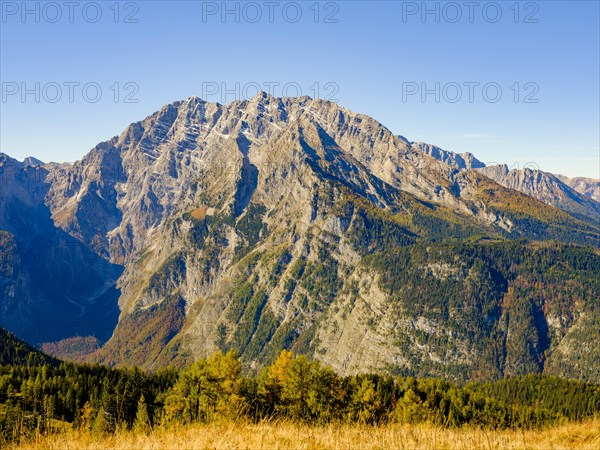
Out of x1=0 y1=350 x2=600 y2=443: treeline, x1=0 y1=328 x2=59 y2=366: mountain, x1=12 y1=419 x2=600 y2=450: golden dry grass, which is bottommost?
x1=0 y1=328 x2=59 y2=366: mountain

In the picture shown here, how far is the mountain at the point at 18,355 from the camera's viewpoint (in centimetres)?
15825

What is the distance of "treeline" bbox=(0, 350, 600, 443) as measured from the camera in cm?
3659

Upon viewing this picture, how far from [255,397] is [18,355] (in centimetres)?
Result: 15156

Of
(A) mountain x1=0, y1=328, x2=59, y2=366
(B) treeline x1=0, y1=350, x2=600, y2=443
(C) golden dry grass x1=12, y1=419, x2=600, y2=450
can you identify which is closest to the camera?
(C) golden dry grass x1=12, y1=419, x2=600, y2=450

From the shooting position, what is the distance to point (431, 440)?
1423 centimetres

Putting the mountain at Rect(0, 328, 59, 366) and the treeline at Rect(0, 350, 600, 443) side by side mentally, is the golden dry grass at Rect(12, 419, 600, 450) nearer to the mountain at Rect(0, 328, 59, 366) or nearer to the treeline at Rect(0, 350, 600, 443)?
the treeline at Rect(0, 350, 600, 443)

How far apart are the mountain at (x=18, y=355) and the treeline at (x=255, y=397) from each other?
5245 cm

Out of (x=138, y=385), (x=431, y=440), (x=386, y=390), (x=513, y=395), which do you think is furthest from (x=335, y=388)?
(x=513, y=395)

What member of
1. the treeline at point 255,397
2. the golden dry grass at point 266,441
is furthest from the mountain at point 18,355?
the golden dry grass at point 266,441

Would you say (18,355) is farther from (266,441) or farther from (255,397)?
(266,441)

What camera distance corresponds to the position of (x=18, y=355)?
6580 inches

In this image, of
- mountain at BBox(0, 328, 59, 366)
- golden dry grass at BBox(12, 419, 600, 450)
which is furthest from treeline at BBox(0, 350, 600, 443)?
mountain at BBox(0, 328, 59, 366)

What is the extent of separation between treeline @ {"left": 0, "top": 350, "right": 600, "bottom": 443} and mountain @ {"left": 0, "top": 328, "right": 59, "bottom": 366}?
172ft

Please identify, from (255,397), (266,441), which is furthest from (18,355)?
(266,441)
